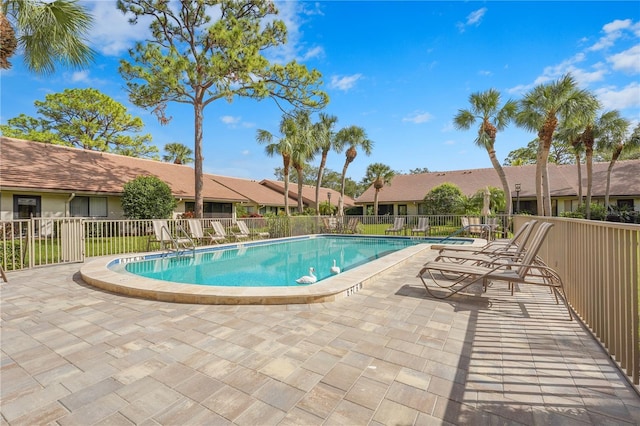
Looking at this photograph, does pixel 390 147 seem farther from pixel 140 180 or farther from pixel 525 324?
pixel 525 324

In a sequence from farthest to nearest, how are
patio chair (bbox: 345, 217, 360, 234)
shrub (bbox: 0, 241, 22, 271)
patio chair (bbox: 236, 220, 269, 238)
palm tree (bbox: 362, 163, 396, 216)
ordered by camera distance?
1. palm tree (bbox: 362, 163, 396, 216)
2. patio chair (bbox: 345, 217, 360, 234)
3. patio chair (bbox: 236, 220, 269, 238)
4. shrub (bbox: 0, 241, 22, 271)

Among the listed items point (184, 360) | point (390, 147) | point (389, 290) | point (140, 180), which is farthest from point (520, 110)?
point (140, 180)

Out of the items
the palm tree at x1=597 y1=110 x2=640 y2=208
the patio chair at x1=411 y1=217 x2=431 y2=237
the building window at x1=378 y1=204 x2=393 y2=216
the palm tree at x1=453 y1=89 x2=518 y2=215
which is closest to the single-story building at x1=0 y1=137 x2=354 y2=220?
the patio chair at x1=411 y1=217 x2=431 y2=237

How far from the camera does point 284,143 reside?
19.7 meters

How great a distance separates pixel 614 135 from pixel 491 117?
945cm

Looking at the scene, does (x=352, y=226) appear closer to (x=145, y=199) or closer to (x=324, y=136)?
(x=324, y=136)

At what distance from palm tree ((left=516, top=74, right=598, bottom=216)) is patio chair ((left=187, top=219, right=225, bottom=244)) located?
14.8 m

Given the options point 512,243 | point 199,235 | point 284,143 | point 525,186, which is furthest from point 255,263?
point 525,186

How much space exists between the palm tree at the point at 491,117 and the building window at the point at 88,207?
2109cm

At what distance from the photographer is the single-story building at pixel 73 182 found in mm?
13906

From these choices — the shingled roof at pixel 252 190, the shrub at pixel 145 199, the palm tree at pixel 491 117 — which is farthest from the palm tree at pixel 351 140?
the shrub at pixel 145 199

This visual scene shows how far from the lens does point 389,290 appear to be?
15.9 feet

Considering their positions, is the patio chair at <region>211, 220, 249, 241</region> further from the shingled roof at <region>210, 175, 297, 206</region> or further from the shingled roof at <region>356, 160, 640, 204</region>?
the shingled roof at <region>356, 160, 640, 204</region>

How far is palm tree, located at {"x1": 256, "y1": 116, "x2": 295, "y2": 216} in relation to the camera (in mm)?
19797
